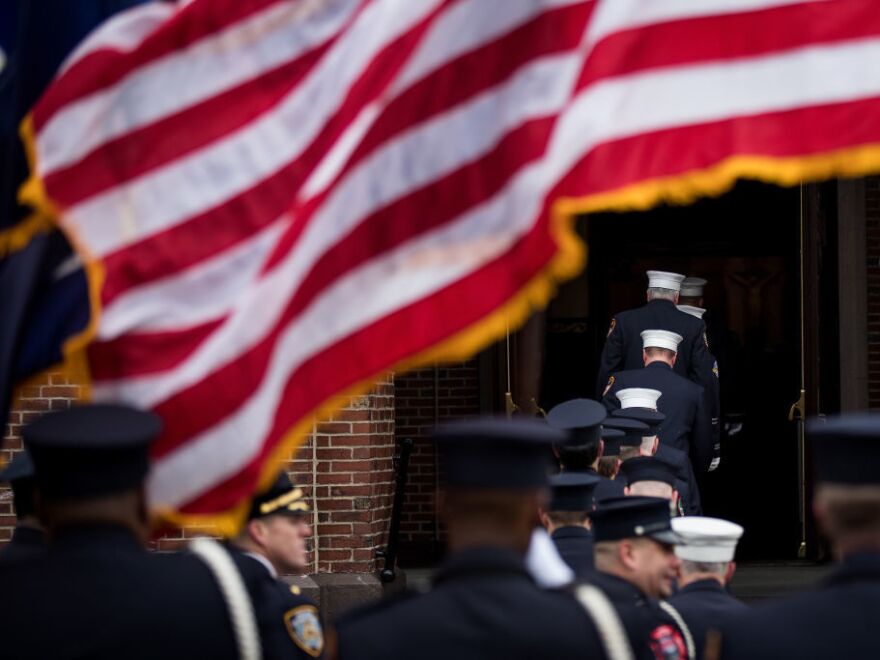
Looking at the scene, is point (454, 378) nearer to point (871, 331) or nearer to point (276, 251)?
point (871, 331)

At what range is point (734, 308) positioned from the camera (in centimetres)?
1544

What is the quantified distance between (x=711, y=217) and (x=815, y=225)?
2.90m

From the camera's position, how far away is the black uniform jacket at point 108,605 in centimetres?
336

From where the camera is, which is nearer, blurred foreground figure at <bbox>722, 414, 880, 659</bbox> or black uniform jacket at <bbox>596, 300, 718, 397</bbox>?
blurred foreground figure at <bbox>722, 414, 880, 659</bbox>

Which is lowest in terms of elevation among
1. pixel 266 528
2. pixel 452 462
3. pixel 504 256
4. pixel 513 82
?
pixel 266 528

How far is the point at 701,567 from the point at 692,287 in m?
7.48

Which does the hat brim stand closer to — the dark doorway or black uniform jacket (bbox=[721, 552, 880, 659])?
black uniform jacket (bbox=[721, 552, 880, 659])

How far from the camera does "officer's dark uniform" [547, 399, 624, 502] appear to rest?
7254mm

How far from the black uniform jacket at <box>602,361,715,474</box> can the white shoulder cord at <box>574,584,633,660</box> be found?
6.89 m

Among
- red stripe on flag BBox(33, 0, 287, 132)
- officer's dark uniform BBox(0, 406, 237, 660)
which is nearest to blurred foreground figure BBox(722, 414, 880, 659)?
officer's dark uniform BBox(0, 406, 237, 660)

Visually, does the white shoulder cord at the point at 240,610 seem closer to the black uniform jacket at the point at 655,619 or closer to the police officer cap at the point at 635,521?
the black uniform jacket at the point at 655,619

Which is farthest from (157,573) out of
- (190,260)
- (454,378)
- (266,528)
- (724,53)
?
(454,378)

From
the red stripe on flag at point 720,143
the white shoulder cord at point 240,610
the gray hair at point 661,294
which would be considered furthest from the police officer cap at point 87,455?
the gray hair at point 661,294

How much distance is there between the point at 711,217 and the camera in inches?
614
